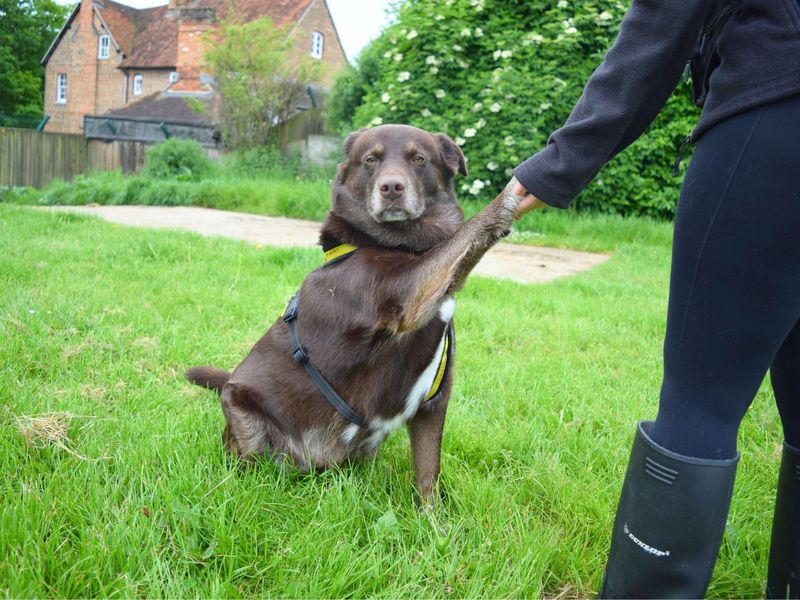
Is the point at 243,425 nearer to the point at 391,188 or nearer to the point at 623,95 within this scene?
the point at 391,188

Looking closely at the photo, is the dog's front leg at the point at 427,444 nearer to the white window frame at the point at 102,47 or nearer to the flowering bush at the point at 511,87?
the flowering bush at the point at 511,87

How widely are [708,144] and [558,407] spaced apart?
1764mm

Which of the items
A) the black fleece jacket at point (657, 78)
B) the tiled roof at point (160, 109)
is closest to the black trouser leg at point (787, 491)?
the black fleece jacket at point (657, 78)

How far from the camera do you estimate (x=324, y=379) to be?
207 cm

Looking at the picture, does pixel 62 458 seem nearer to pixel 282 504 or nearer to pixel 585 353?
pixel 282 504

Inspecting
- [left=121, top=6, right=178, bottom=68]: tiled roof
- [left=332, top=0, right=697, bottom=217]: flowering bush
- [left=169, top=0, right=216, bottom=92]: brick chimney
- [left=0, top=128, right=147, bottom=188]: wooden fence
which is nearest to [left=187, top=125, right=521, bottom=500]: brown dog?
[left=332, top=0, right=697, bottom=217]: flowering bush

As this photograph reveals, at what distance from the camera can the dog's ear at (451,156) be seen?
8.69 ft

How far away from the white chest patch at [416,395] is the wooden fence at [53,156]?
590 inches

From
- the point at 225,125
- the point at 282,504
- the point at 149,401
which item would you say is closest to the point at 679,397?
the point at 282,504

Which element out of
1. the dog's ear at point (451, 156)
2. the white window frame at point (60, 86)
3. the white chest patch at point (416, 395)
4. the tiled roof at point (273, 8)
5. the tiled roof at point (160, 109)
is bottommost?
the white chest patch at point (416, 395)

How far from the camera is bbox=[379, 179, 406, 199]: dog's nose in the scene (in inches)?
88.8

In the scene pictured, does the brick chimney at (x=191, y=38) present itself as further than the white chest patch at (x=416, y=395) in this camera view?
Yes

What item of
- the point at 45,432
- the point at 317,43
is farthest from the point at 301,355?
the point at 317,43

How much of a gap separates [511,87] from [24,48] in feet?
135
